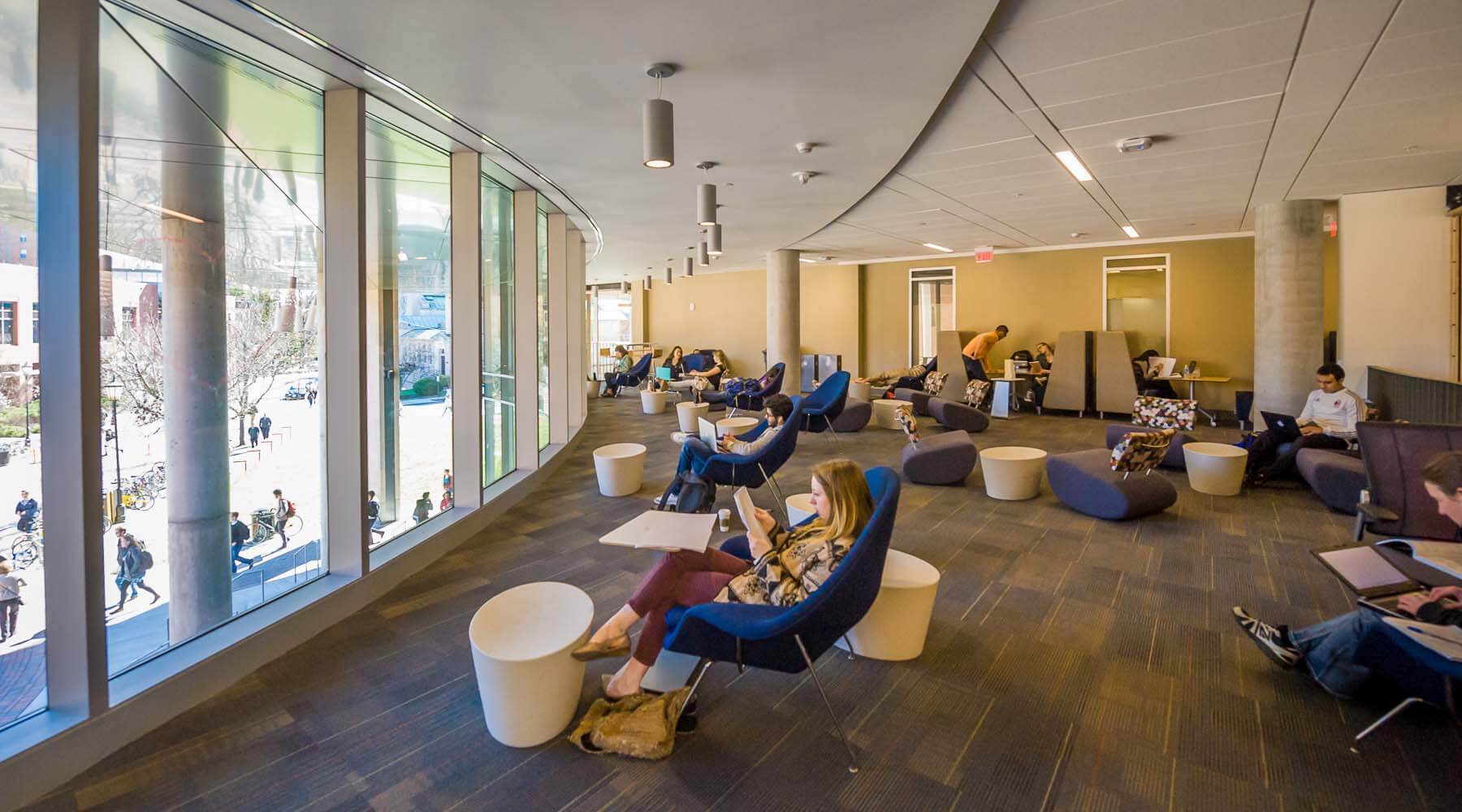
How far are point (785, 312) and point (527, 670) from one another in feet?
36.9

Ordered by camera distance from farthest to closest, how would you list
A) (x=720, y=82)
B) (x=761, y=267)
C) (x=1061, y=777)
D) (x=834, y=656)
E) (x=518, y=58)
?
(x=761, y=267) → (x=720, y=82) → (x=518, y=58) → (x=834, y=656) → (x=1061, y=777)

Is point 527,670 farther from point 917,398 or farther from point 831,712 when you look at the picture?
point 917,398

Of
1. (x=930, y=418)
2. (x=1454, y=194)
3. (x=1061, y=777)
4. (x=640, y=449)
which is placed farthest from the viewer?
(x=930, y=418)

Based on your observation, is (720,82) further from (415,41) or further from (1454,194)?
(1454,194)

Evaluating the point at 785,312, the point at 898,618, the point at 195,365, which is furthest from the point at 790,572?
the point at 785,312

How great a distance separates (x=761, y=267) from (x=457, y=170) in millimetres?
12997

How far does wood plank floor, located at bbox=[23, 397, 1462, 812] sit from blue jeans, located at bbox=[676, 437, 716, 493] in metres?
1.38

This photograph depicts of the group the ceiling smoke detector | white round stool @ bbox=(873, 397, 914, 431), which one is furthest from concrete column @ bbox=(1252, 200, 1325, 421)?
white round stool @ bbox=(873, 397, 914, 431)

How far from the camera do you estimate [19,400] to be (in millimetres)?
2361

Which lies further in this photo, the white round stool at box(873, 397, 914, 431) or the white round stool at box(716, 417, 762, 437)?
the white round stool at box(873, 397, 914, 431)

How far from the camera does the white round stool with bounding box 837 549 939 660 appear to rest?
3037mm

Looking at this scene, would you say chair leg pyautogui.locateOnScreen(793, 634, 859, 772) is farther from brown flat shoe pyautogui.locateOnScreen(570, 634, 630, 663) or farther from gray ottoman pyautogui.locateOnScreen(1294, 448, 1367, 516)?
gray ottoman pyautogui.locateOnScreen(1294, 448, 1367, 516)

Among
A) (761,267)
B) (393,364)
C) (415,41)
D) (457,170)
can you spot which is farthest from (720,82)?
(761,267)

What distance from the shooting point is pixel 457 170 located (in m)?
5.54
